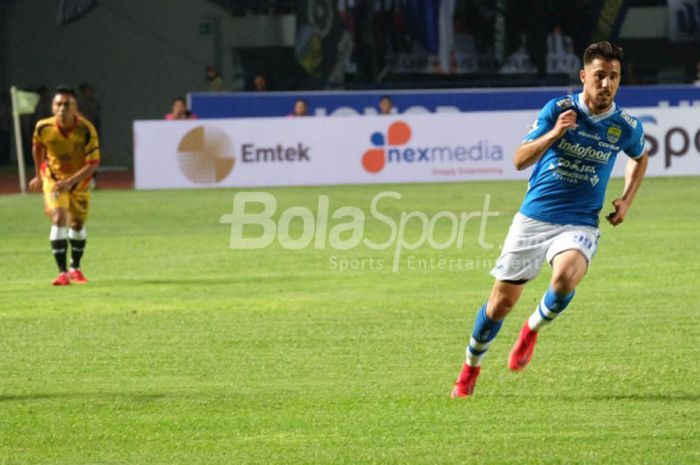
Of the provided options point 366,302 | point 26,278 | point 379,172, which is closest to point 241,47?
point 379,172

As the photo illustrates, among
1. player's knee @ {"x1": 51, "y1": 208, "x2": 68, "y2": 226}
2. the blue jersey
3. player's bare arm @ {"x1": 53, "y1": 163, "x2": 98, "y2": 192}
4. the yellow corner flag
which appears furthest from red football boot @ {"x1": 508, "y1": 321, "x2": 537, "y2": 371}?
the yellow corner flag

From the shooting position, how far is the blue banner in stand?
3450 centimetres

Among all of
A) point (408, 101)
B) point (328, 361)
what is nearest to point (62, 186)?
point (328, 361)

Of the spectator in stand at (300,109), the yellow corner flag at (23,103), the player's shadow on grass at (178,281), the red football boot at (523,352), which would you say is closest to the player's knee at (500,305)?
the red football boot at (523,352)

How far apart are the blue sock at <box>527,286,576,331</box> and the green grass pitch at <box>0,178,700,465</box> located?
42cm

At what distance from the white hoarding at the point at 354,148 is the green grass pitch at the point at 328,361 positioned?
10071 mm

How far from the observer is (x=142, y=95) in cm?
4612

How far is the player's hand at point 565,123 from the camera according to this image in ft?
30.8

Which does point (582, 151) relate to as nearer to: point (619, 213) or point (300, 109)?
point (619, 213)

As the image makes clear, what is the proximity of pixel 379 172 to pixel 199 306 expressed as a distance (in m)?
17.1

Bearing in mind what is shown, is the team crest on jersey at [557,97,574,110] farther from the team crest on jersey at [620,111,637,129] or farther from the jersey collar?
the team crest on jersey at [620,111,637,129]

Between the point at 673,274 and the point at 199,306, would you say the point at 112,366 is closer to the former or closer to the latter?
the point at 199,306

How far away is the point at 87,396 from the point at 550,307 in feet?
9.62

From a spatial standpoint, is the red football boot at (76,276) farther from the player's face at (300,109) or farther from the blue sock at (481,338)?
the player's face at (300,109)
